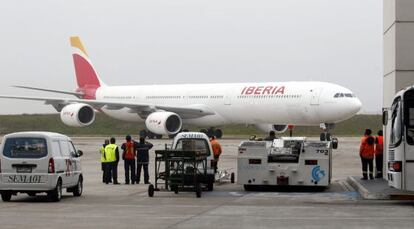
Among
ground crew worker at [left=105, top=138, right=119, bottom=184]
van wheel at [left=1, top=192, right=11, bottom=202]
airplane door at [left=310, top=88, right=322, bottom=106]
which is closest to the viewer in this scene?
van wheel at [left=1, top=192, right=11, bottom=202]

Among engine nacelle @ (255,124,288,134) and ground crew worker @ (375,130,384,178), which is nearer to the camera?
ground crew worker @ (375,130,384,178)

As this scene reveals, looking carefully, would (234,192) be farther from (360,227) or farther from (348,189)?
(360,227)

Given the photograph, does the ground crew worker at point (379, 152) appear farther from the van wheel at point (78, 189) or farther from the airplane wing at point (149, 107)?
the airplane wing at point (149, 107)

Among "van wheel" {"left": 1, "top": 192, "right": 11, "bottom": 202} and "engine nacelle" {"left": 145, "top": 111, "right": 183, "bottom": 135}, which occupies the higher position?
"engine nacelle" {"left": 145, "top": 111, "right": 183, "bottom": 135}

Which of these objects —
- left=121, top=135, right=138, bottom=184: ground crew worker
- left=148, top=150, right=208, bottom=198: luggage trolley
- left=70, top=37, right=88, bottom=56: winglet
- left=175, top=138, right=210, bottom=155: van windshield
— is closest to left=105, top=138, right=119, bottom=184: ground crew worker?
left=121, top=135, right=138, bottom=184: ground crew worker

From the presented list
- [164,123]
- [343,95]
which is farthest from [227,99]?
[343,95]

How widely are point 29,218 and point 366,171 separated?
1241cm

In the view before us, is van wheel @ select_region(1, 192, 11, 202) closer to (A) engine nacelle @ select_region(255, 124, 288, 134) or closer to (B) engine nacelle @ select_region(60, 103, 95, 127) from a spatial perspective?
(B) engine nacelle @ select_region(60, 103, 95, 127)

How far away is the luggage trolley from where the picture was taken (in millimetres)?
20016

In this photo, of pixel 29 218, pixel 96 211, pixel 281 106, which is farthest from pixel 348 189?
pixel 281 106

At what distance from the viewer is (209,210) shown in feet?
53.4

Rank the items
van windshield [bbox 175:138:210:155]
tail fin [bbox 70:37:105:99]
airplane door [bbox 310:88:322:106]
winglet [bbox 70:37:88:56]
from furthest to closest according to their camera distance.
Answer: winglet [bbox 70:37:88:56] < tail fin [bbox 70:37:105:99] < airplane door [bbox 310:88:322:106] < van windshield [bbox 175:138:210:155]

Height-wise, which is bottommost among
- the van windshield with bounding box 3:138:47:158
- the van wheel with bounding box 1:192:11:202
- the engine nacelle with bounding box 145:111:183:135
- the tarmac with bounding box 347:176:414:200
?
the van wheel with bounding box 1:192:11:202

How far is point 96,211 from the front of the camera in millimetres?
16078
